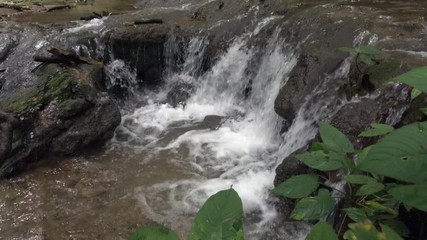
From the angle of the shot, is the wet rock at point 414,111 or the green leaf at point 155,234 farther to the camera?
the wet rock at point 414,111

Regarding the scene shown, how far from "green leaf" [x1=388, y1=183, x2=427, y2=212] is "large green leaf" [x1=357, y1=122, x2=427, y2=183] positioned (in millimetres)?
55

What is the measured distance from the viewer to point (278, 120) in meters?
6.18

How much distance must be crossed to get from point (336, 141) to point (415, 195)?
79 centimetres

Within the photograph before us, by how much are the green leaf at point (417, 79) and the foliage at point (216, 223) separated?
2.65 ft

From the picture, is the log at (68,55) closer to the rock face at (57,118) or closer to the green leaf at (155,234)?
the rock face at (57,118)

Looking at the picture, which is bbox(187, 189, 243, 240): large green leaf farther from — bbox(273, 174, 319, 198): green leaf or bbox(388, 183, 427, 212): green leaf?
bbox(273, 174, 319, 198): green leaf

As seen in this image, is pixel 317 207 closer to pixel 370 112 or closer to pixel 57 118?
pixel 370 112

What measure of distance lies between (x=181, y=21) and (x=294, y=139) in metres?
4.54

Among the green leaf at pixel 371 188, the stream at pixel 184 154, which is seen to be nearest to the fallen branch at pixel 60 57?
the stream at pixel 184 154

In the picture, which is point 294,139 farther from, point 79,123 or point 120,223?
point 79,123

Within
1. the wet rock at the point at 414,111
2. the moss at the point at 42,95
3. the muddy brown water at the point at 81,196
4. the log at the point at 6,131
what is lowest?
the muddy brown water at the point at 81,196

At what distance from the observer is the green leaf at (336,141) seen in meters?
2.19

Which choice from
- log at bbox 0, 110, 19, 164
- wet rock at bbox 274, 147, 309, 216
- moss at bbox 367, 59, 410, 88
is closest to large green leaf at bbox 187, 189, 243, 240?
wet rock at bbox 274, 147, 309, 216

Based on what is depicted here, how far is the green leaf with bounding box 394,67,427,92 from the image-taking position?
1.52 m
